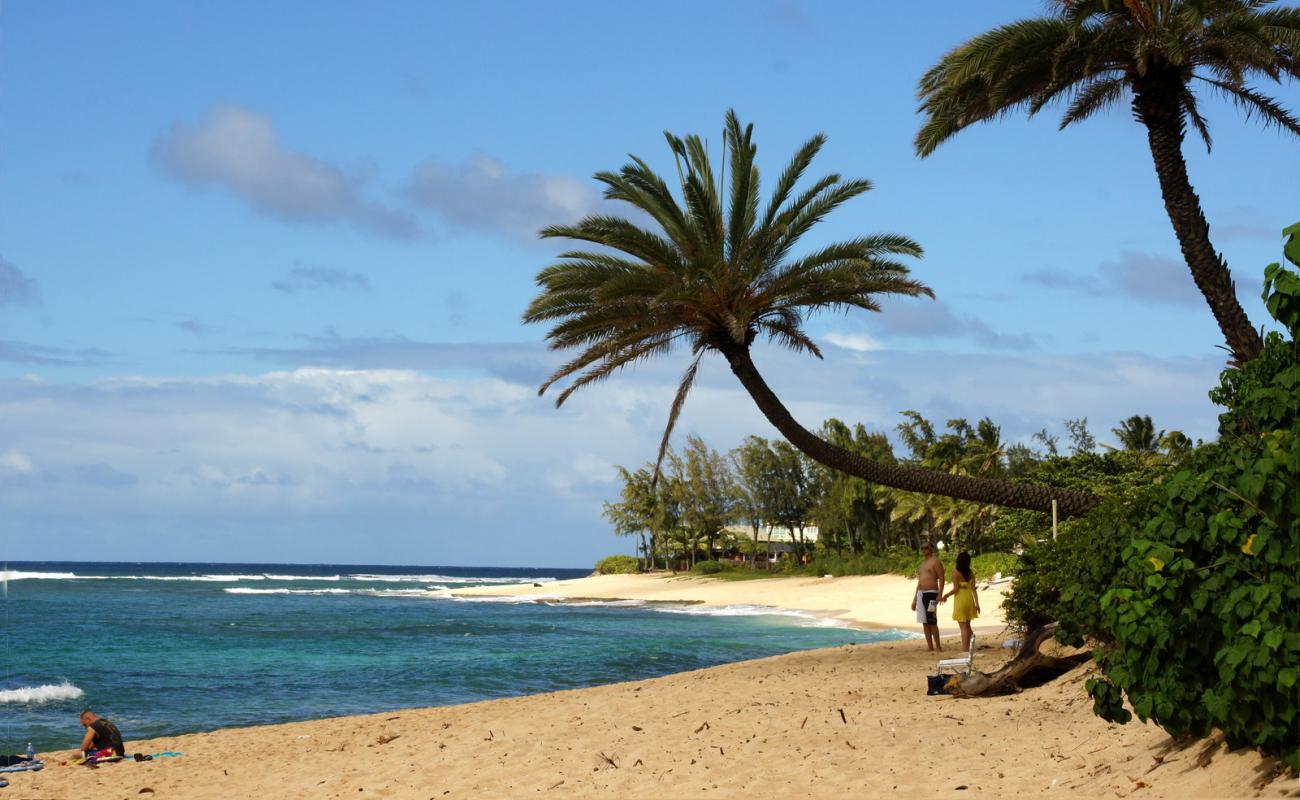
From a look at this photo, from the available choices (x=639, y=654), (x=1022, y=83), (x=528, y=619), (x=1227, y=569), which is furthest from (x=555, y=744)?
(x=528, y=619)

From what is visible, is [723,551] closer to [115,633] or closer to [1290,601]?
[115,633]

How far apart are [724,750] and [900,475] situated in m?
10.0

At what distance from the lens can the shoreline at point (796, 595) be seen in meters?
37.4

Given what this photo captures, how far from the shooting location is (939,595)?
18.5 m

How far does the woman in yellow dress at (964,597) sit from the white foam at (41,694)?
57.0ft

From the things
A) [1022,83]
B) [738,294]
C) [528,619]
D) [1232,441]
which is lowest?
[528,619]

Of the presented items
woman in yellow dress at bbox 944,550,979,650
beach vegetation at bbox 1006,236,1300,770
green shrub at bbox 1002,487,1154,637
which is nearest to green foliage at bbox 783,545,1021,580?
woman in yellow dress at bbox 944,550,979,650

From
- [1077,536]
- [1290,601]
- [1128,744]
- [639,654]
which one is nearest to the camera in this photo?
[1290,601]

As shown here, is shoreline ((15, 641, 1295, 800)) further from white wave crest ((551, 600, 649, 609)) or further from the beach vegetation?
white wave crest ((551, 600, 649, 609))

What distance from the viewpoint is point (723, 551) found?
92438 millimetres

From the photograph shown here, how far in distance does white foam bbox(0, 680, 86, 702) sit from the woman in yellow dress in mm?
17377

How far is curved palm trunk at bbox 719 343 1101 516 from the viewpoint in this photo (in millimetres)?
19406

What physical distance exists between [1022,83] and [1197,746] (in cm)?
1288

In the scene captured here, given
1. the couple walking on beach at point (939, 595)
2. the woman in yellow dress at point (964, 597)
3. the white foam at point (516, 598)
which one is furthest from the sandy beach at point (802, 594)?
the woman in yellow dress at point (964, 597)
